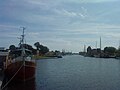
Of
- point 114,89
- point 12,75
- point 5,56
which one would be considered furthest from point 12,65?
point 114,89

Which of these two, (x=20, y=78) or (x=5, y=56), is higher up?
(x=5, y=56)

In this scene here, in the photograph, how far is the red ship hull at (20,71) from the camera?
46.8 metres

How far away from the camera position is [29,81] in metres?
48.3

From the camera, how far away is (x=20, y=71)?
153 feet

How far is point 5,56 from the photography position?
2133 inches

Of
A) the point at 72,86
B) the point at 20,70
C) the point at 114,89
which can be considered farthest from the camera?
the point at 20,70

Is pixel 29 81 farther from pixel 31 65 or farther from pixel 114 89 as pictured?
pixel 114 89

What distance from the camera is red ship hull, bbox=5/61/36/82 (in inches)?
1844

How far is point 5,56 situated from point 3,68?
187 inches

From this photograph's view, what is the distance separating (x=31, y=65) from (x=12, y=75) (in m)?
3.83

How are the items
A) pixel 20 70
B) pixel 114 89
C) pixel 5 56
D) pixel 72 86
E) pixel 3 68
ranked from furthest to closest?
pixel 5 56 → pixel 3 68 → pixel 20 70 → pixel 72 86 → pixel 114 89

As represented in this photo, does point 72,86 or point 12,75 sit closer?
point 72,86

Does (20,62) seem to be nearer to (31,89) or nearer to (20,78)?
(20,78)

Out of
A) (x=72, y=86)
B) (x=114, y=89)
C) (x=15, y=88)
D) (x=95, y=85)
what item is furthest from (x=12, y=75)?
(x=114, y=89)
